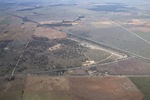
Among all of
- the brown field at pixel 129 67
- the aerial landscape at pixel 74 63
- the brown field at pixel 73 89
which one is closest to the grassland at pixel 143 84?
the aerial landscape at pixel 74 63

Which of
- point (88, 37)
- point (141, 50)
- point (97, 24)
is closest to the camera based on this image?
point (141, 50)

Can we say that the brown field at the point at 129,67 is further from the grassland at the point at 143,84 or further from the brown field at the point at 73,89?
the brown field at the point at 73,89

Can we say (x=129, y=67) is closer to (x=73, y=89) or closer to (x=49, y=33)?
(x=73, y=89)

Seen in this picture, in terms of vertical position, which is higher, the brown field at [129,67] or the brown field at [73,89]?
the brown field at [73,89]

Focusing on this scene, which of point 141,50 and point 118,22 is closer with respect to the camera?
point 141,50

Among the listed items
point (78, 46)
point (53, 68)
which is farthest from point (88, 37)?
point (53, 68)

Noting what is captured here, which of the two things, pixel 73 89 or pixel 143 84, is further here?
pixel 143 84

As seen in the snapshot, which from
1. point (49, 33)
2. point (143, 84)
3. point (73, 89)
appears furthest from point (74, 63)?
point (49, 33)

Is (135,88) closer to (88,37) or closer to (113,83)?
(113,83)
